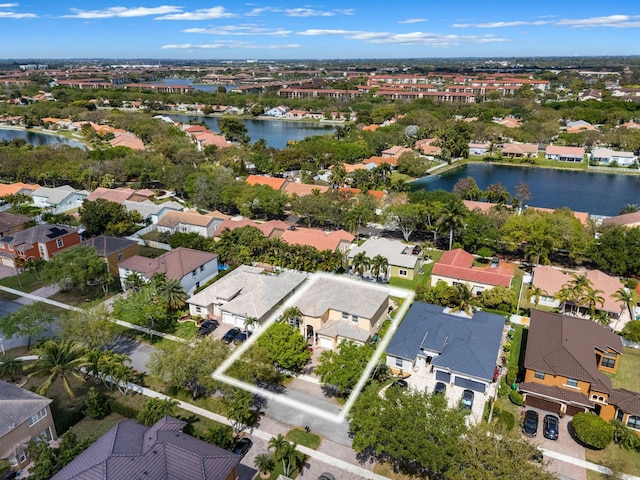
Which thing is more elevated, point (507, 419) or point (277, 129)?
point (277, 129)

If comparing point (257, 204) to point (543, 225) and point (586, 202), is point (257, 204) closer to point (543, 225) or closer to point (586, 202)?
point (543, 225)

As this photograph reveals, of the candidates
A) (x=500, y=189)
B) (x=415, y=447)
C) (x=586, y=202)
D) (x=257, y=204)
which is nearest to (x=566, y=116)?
(x=586, y=202)

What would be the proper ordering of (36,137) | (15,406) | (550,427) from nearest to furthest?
(15,406) < (550,427) < (36,137)

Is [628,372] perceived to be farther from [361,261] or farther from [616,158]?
[616,158]

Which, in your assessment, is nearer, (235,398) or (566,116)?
(235,398)

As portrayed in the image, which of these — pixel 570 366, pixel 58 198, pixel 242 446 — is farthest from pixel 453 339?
pixel 58 198
